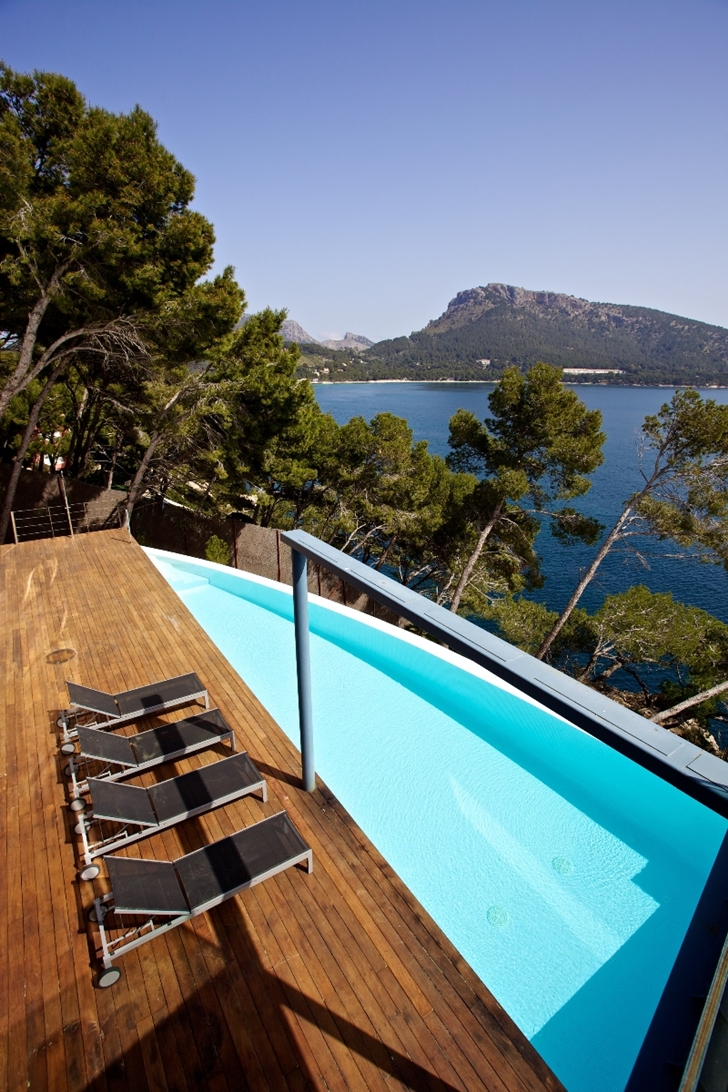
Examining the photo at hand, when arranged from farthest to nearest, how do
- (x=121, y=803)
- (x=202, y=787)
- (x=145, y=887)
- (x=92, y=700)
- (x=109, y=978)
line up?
(x=92, y=700) → (x=202, y=787) → (x=121, y=803) → (x=145, y=887) → (x=109, y=978)

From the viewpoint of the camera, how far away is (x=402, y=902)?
282 cm

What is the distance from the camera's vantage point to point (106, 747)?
11.8ft

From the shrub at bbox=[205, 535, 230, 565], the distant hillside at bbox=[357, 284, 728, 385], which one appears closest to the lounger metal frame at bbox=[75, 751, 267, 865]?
the shrub at bbox=[205, 535, 230, 565]

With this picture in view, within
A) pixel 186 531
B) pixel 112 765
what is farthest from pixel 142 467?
pixel 112 765

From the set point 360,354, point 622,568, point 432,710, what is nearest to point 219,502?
point 432,710

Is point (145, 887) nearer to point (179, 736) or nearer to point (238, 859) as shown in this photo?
point (238, 859)

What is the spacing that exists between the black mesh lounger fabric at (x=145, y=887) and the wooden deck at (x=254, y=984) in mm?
236

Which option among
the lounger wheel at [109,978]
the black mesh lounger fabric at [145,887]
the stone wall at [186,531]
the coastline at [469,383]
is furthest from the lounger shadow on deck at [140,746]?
the coastline at [469,383]

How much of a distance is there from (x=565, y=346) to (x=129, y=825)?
133 meters

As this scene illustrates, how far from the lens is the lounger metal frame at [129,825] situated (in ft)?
9.83

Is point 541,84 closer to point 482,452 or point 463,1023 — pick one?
point 482,452

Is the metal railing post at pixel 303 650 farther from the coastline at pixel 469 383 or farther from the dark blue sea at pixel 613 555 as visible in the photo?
the coastline at pixel 469 383

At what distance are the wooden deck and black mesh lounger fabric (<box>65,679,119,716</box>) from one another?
17.1 inches

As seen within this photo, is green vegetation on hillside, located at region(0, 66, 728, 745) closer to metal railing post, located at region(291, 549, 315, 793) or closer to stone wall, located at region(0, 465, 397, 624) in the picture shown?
stone wall, located at region(0, 465, 397, 624)
